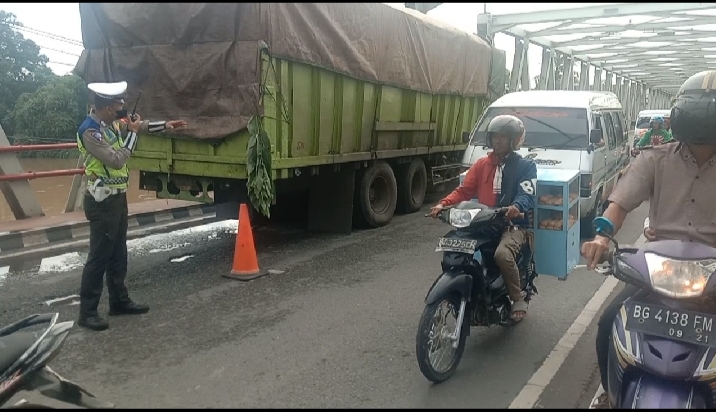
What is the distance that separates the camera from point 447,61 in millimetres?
11055

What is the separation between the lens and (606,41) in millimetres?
20469

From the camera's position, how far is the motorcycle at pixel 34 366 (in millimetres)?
3082

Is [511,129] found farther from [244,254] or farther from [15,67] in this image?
[15,67]

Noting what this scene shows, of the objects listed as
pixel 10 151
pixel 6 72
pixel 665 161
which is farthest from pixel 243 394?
pixel 6 72

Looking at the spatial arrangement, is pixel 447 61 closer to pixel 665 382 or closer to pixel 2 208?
pixel 2 208

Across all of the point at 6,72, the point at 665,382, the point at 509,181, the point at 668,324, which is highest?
the point at 6,72

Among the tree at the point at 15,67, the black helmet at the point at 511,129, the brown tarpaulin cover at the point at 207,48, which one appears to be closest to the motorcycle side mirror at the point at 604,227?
the black helmet at the point at 511,129

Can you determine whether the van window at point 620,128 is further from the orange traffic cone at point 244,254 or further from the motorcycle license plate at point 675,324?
the motorcycle license plate at point 675,324

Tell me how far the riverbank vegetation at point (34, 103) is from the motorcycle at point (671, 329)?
26.6 feet

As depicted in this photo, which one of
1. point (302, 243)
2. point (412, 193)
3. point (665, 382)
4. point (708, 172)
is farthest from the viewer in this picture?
point (412, 193)

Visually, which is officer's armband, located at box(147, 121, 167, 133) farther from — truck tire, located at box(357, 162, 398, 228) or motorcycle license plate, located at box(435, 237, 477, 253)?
truck tire, located at box(357, 162, 398, 228)

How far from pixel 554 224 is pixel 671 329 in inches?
83.5

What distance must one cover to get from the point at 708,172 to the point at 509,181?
1586 mm

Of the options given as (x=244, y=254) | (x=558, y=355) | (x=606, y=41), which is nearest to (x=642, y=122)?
(x=606, y=41)
